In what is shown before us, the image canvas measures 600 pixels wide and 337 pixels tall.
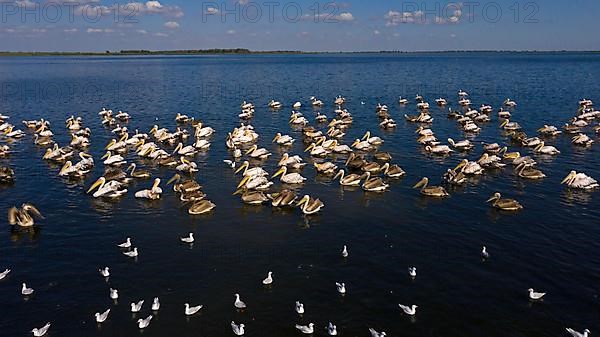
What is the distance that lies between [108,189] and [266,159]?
39.5 feet

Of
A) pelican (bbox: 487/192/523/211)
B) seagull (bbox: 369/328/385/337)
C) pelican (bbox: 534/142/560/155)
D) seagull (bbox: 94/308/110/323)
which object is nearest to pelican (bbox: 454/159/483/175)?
pelican (bbox: 487/192/523/211)

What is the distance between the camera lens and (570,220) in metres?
24.7

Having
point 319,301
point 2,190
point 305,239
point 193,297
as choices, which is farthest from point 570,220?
point 2,190

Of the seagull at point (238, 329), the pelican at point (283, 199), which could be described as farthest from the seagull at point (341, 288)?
the pelican at point (283, 199)

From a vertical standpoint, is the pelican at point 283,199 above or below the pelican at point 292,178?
below

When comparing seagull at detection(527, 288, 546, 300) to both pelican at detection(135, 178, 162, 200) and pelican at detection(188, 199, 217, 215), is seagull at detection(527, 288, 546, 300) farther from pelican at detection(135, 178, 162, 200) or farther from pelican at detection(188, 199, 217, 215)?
pelican at detection(135, 178, 162, 200)

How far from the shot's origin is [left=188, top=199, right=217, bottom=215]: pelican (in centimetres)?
2558

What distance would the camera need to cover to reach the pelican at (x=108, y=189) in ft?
93.2

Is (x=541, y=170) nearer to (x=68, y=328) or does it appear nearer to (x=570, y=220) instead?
(x=570, y=220)

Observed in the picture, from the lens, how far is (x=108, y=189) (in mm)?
28484

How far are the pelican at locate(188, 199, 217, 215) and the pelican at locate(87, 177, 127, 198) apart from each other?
5.49m

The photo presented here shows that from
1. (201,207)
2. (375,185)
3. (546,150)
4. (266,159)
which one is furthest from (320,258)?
(546,150)

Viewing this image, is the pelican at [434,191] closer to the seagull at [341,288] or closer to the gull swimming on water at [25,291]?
the seagull at [341,288]

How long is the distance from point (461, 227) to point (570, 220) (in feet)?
18.2
